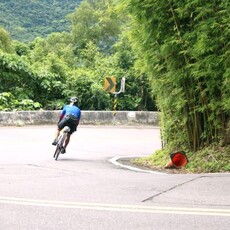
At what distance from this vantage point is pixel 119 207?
21.6ft

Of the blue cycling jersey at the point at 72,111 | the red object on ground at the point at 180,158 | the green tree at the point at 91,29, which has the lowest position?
the red object on ground at the point at 180,158

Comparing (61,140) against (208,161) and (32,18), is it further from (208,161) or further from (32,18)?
(32,18)

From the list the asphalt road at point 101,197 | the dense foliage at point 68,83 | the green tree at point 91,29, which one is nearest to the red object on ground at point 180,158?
the asphalt road at point 101,197

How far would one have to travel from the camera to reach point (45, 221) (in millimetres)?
5922

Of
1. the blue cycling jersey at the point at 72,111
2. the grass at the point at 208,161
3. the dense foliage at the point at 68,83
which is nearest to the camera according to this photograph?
the grass at the point at 208,161

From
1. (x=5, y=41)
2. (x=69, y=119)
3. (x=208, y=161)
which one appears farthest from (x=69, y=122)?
(x=5, y=41)

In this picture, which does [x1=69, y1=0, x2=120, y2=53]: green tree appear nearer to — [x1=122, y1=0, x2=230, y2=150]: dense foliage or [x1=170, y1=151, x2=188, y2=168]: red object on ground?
[x1=122, y1=0, x2=230, y2=150]: dense foliage

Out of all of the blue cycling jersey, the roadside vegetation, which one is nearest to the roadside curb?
the roadside vegetation

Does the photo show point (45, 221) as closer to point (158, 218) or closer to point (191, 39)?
point (158, 218)

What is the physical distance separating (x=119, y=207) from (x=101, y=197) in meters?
0.78

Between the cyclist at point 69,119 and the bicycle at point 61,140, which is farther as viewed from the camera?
the cyclist at point 69,119

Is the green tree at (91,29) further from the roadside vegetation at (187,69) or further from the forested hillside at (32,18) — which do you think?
the roadside vegetation at (187,69)

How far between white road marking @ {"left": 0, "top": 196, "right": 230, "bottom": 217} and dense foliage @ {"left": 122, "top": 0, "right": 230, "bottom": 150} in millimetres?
3886

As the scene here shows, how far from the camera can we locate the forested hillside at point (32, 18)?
9469 centimetres
